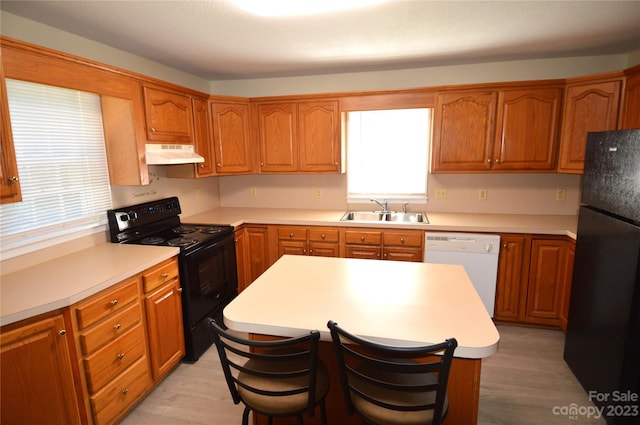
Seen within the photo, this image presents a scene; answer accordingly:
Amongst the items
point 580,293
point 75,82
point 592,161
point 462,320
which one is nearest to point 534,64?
point 592,161

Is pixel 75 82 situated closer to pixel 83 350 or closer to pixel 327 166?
pixel 83 350

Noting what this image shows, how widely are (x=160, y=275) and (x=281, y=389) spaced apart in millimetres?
1320

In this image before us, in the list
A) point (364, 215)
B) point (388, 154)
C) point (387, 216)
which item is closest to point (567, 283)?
point (387, 216)

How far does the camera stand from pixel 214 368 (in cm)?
247

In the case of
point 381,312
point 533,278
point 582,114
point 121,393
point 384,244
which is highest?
point 582,114

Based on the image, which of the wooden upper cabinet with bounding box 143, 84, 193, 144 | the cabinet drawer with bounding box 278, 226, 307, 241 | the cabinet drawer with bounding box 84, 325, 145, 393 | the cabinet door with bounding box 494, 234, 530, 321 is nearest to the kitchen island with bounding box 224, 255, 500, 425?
the cabinet drawer with bounding box 84, 325, 145, 393

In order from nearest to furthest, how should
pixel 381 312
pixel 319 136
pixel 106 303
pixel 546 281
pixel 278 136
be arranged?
pixel 381 312 → pixel 106 303 → pixel 546 281 → pixel 319 136 → pixel 278 136

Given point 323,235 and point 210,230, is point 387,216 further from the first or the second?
point 210,230

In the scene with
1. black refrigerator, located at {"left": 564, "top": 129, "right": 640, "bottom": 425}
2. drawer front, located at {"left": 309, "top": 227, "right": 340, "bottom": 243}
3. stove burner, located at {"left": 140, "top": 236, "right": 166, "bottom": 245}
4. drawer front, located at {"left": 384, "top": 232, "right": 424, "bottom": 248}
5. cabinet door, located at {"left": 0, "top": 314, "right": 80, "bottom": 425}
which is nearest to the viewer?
cabinet door, located at {"left": 0, "top": 314, "right": 80, "bottom": 425}

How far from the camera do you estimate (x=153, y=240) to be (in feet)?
8.66

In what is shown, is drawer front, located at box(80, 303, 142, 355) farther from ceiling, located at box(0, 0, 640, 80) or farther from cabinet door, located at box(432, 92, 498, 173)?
cabinet door, located at box(432, 92, 498, 173)

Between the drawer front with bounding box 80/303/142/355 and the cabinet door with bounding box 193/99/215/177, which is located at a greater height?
the cabinet door with bounding box 193/99/215/177

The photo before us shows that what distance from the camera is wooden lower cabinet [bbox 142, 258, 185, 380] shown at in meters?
2.15

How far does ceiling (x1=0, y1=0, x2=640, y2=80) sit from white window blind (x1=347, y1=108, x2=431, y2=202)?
0.58 metres
